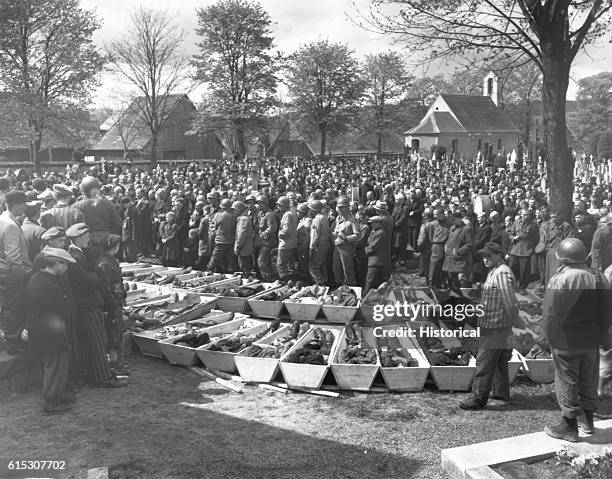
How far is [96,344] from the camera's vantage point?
699 cm

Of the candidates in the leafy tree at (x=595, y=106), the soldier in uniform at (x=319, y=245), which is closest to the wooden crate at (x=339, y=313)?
the soldier in uniform at (x=319, y=245)

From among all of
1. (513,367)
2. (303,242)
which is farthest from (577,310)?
(303,242)

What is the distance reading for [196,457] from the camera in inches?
212

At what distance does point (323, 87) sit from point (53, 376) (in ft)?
166

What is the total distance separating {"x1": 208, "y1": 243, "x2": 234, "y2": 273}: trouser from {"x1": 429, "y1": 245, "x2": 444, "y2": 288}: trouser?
14.4 feet

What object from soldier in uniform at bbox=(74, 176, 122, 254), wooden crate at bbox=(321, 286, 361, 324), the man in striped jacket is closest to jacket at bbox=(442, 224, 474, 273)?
wooden crate at bbox=(321, 286, 361, 324)

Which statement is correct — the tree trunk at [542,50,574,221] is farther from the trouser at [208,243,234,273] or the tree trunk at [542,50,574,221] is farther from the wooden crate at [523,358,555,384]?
the trouser at [208,243,234,273]

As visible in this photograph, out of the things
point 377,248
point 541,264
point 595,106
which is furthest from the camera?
point 595,106

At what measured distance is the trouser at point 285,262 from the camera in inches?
465

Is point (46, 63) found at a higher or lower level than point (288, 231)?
higher

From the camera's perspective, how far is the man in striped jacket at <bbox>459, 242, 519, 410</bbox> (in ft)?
20.7

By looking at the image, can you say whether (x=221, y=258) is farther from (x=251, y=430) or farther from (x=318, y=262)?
(x=251, y=430)

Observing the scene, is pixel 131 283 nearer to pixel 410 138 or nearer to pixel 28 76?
pixel 28 76

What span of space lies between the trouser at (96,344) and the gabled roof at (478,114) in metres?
56.5
